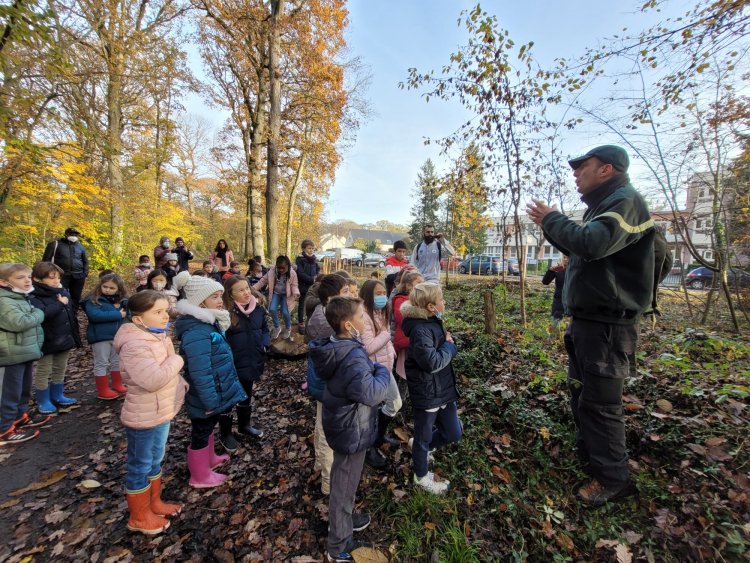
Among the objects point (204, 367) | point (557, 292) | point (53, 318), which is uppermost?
point (557, 292)

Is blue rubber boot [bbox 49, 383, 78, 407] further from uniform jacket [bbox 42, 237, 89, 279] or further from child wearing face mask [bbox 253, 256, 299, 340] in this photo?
uniform jacket [bbox 42, 237, 89, 279]

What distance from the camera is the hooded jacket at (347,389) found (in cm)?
212

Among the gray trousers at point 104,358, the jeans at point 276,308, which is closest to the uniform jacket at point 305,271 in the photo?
the jeans at point 276,308

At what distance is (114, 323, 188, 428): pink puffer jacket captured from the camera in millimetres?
2414

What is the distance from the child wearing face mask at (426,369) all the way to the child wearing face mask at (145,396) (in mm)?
1874

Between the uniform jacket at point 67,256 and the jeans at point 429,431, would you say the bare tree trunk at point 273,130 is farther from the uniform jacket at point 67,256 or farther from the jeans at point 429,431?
the jeans at point 429,431

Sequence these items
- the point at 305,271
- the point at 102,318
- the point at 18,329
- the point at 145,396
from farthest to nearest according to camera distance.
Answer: the point at 305,271 → the point at 102,318 → the point at 18,329 → the point at 145,396

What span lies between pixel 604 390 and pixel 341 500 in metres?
2.08

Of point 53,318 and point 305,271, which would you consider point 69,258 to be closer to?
point 53,318

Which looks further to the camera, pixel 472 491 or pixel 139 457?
pixel 472 491

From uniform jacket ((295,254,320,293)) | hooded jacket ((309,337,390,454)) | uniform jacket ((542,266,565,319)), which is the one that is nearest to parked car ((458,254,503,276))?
uniform jacket ((542,266,565,319))

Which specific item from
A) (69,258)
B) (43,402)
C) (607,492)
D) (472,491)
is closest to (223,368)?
(472,491)

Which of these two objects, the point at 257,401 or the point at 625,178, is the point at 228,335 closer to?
the point at 257,401

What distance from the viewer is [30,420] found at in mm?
4105
